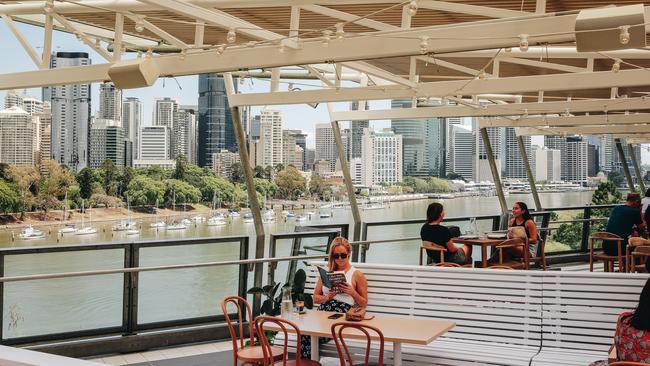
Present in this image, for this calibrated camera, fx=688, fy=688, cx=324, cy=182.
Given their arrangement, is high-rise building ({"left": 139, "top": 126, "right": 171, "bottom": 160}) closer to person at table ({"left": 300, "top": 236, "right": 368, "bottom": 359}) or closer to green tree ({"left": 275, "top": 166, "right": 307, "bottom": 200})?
green tree ({"left": 275, "top": 166, "right": 307, "bottom": 200})

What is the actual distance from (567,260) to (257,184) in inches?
294

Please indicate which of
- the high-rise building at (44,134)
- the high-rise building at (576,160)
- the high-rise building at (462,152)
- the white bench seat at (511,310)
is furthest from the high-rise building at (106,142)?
the high-rise building at (576,160)

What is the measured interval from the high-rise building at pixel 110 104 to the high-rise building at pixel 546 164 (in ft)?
33.9

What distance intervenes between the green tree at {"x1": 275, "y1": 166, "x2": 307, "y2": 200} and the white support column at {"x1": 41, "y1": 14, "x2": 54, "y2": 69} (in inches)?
183

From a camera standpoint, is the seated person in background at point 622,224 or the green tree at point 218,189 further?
the green tree at point 218,189

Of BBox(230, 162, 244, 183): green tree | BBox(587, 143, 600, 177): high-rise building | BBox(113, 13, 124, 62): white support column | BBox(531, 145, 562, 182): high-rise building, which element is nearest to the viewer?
BBox(113, 13, 124, 62): white support column

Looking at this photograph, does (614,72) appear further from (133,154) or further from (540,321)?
(133,154)

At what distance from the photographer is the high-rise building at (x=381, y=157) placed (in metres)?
13.0

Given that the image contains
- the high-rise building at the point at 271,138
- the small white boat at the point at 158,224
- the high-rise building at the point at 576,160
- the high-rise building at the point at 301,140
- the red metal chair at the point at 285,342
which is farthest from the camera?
the high-rise building at the point at 576,160

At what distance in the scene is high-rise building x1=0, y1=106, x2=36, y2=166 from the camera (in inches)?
366

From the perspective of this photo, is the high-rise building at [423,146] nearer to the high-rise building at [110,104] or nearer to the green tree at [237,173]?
the green tree at [237,173]

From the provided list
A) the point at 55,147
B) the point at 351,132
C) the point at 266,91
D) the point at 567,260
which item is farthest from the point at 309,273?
the point at 567,260

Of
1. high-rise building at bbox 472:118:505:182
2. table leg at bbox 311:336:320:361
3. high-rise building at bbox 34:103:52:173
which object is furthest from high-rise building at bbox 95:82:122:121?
high-rise building at bbox 472:118:505:182

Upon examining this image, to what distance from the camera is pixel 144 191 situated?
10.3 m
